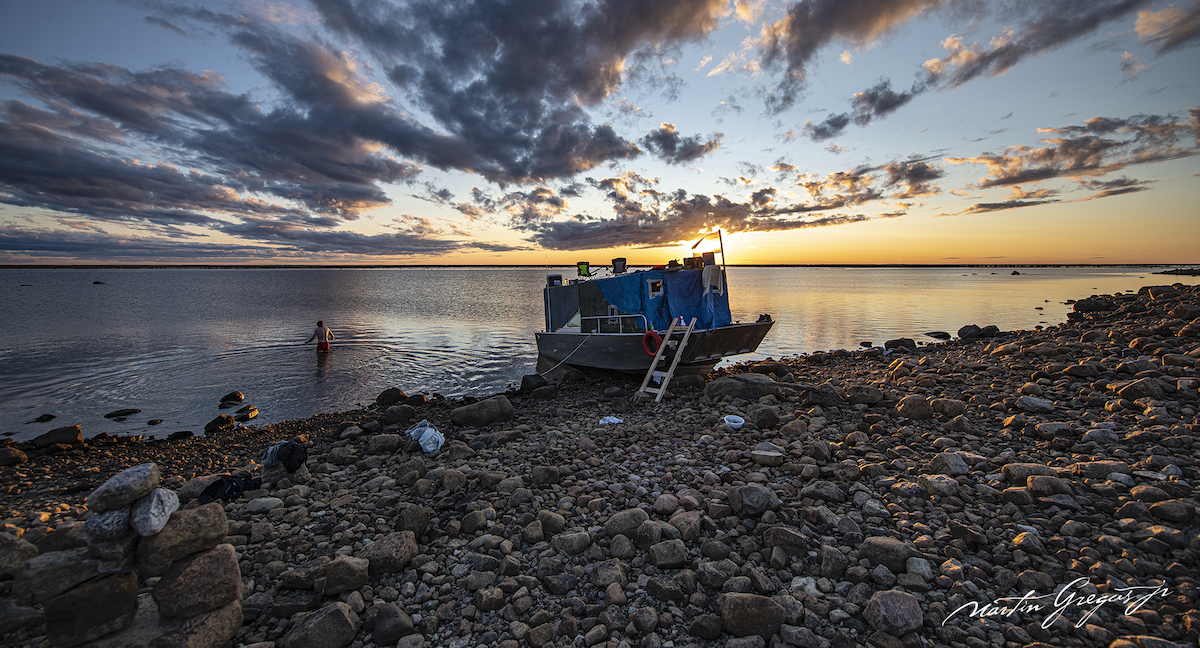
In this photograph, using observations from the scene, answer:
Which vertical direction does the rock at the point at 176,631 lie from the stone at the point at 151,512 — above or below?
below

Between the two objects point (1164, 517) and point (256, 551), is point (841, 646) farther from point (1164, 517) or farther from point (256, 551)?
point (256, 551)

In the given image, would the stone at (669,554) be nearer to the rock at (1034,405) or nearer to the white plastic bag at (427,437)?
the white plastic bag at (427,437)

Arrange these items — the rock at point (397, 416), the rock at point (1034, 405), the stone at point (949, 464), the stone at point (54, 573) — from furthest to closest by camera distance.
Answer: the rock at point (397, 416)
the rock at point (1034, 405)
the stone at point (949, 464)
the stone at point (54, 573)

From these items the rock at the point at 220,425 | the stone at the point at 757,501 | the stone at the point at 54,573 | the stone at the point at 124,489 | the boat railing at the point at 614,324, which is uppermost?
the boat railing at the point at 614,324

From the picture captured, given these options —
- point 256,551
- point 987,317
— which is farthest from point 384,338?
point 987,317

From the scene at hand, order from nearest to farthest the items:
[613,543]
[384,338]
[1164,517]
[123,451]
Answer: [1164,517], [613,543], [123,451], [384,338]

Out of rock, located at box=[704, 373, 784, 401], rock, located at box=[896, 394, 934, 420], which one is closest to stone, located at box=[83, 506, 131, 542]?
rock, located at box=[704, 373, 784, 401]

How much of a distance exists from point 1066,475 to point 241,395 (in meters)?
21.9

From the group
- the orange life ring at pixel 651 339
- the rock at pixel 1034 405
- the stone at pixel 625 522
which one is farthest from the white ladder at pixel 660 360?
the rock at pixel 1034 405

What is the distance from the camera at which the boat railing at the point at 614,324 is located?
15297mm

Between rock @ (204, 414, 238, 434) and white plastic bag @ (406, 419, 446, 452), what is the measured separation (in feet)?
26.1

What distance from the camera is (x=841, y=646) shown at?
137 inches

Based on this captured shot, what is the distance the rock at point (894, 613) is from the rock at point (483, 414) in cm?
866

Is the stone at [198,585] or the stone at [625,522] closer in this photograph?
the stone at [198,585]
